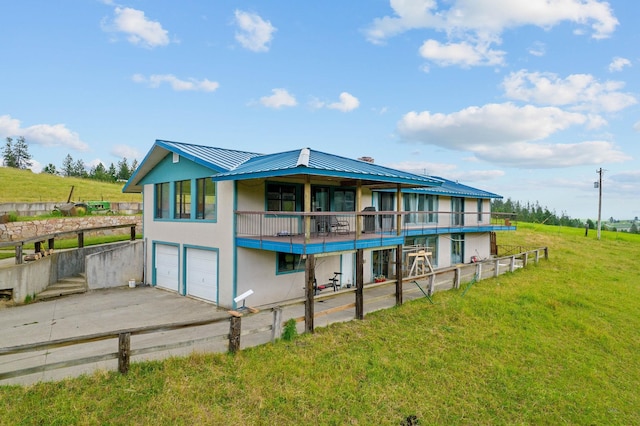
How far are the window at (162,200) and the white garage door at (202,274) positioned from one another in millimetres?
2947

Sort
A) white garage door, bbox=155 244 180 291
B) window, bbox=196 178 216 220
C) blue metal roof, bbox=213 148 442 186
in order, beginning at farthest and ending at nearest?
white garage door, bbox=155 244 180 291 → window, bbox=196 178 216 220 → blue metal roof, bbox=213 148 442 186

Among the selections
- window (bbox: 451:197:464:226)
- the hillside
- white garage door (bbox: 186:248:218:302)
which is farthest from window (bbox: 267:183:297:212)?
the hillside

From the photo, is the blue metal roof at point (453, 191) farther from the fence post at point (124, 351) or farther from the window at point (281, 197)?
the fence post at point (124, 351)

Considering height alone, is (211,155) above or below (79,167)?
below

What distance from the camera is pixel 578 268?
22.6 meters

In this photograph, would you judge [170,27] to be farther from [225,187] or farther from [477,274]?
[477,274]

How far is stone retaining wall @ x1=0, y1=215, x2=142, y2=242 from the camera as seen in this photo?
20141mm

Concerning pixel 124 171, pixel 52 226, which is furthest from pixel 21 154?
pixel 52 226

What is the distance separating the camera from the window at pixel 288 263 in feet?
43.1

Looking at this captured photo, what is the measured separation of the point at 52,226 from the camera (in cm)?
2195

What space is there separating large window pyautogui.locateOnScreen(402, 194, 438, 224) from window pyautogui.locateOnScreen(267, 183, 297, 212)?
8.71m

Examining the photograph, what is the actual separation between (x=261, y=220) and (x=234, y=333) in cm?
462

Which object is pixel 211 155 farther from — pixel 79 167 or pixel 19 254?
pixel 79 167

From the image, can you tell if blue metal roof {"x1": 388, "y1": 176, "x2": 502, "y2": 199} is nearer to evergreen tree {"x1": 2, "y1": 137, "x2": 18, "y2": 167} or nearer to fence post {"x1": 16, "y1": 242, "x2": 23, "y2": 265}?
fence post {"x1": 16, "y1": 242, "x2": 23, "y2": 265}
